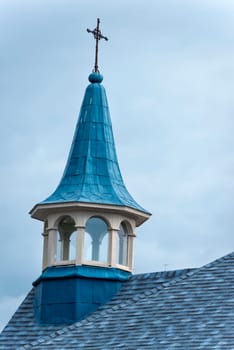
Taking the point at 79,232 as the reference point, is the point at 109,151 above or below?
above

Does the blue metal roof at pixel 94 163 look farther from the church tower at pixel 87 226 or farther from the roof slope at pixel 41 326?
the roof slope at pixel 41 326

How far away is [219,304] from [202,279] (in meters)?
1.96

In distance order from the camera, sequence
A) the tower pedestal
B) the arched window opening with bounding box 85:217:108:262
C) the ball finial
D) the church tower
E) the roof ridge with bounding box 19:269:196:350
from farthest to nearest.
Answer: the ball finial
the arched window opening with bounding box 85:217:108:262
the church tower
the tower pedestal
the roof ridge with bounding box 19:269:196:350

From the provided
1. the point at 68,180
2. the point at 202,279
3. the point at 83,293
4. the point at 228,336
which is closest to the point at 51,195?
the point at 68,180

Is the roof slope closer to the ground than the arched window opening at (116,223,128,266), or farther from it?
closer to the ground

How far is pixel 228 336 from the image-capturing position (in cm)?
3316

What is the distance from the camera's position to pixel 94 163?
41344mm

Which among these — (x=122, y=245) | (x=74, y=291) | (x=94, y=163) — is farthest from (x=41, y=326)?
(x=94, y=163)

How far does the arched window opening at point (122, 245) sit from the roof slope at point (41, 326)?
2.73ft

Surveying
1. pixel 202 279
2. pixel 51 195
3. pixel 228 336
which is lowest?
pixel 228 336

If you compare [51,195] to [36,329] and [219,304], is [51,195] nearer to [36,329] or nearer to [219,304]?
[36,329]

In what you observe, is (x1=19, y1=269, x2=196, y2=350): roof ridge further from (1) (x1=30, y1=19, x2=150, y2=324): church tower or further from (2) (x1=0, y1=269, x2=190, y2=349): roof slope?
(1) (x1=30, y1=19, x2=150, y2=324): church tower

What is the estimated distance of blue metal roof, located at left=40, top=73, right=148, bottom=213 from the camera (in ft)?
133

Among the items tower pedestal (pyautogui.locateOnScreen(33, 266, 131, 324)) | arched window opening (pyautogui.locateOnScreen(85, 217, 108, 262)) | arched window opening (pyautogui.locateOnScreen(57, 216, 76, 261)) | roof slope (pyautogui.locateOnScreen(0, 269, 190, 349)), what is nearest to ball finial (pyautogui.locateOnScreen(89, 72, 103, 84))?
arched window opening (pyautogui.locateOnScreen(57, 216, 76, 261))
